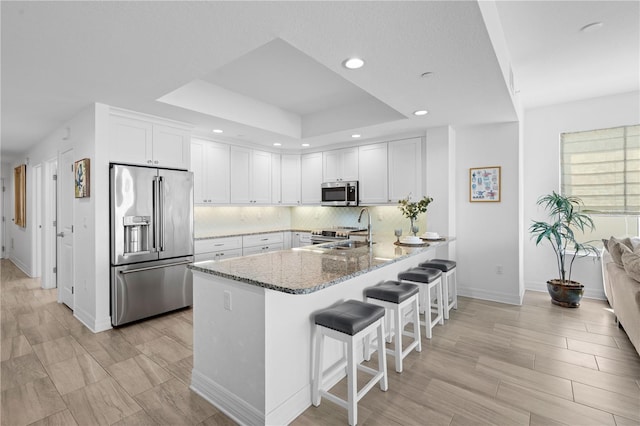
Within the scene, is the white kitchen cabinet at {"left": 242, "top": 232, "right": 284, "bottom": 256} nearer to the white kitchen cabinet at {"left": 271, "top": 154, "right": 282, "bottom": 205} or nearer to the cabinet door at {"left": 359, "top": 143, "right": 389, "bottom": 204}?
the white kitchen cabinet at {"left": 271, "top": 154, "right": 282, "bottom": 205}

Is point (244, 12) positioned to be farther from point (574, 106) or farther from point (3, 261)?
point (3, 261)

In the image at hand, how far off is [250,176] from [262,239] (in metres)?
1.14

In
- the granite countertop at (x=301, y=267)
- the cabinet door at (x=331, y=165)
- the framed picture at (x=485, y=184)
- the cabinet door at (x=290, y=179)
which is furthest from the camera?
the cabinet door at (x=290, y=179)

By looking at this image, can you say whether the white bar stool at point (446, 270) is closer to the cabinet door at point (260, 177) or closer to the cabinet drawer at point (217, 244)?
the cabinet drawer at point (217, 244)

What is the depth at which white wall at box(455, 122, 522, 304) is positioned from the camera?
14.0 ft

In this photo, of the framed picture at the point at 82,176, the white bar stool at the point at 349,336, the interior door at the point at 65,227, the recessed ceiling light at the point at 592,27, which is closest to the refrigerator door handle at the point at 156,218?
the framed picture at the point at 82,176

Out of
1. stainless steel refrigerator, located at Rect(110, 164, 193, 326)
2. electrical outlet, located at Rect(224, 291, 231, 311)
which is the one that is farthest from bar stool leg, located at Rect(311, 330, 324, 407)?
stainless steel refrigerator, located at Rect(110, 164, 193, 326)

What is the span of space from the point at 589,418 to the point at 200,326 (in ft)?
8.60

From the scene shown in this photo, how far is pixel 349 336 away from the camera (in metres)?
1.92

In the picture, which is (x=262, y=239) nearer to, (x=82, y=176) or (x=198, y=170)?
(x=198, y=170)

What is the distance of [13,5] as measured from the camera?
1749 millimetres

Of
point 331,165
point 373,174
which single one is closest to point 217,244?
point 331,165

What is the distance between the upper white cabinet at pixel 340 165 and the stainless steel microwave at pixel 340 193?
0.12m

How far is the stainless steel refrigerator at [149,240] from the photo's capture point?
11.5ft
